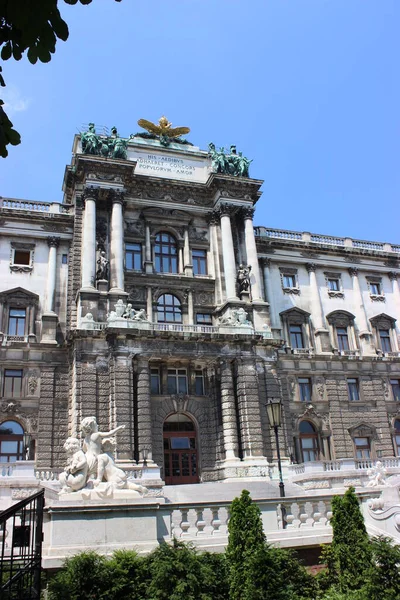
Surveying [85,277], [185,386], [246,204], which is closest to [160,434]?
[185,386]

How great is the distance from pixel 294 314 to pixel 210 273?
308 inches

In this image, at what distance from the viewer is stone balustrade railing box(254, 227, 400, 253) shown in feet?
155

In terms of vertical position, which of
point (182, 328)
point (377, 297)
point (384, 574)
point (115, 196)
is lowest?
point (384, 574)

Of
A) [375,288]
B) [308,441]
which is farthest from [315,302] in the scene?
[308,441]

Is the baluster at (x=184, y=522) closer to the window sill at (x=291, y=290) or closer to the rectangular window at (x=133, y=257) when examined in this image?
the rectangular window at (x=133, y=257)

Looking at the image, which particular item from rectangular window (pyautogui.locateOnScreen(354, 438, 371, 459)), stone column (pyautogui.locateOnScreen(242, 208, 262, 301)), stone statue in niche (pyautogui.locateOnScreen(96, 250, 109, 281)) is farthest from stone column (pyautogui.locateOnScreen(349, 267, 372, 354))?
stone statue in niche (pyautogui.locateOnScreen(96, 250, 109, 281))

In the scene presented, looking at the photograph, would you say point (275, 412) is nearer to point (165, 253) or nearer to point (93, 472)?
point (93, 472)

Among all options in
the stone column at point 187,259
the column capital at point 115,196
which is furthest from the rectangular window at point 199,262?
the column capital at point 115,196

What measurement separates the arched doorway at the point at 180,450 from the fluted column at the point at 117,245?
928cm

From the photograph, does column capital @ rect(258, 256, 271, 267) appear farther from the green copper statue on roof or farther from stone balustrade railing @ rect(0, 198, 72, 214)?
stone balustrade railing @ rect(0, 198, 72, 214)

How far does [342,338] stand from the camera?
46.5 metres

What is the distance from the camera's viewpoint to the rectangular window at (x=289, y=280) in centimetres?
4612

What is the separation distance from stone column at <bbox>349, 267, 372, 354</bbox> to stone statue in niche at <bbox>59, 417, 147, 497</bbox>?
34.8 metres

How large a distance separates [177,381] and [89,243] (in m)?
10.7
